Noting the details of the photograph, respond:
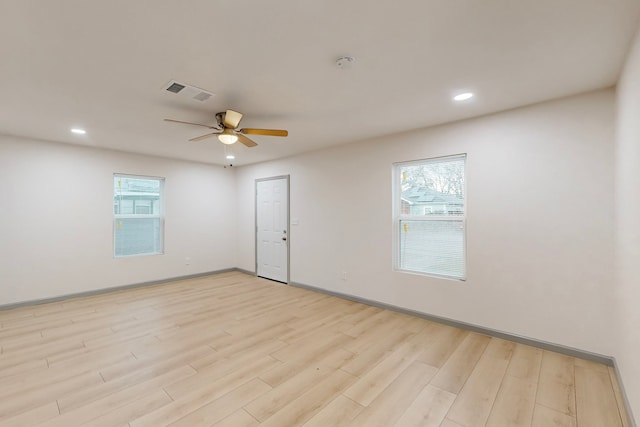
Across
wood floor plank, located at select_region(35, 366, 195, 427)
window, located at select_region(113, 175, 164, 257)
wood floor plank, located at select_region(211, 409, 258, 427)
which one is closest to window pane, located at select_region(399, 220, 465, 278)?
wood floor plank, located at select_region(211, 409, 258, 427)

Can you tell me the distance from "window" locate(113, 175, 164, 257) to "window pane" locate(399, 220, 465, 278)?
4589mm

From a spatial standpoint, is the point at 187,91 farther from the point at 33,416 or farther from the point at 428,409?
the point at 428,409

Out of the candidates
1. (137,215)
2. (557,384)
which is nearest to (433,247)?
(557,384)

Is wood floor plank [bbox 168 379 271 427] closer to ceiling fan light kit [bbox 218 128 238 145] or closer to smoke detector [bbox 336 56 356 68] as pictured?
ceiling fan light kit [bbox 218 128 238 145]

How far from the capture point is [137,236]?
5.34m

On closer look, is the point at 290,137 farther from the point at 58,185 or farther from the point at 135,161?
the point at 58,185

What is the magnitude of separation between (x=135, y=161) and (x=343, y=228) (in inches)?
155

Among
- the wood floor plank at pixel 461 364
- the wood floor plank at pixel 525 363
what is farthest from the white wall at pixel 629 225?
the wood floor plank at pixel 461 364

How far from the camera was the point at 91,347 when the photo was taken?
2.90m

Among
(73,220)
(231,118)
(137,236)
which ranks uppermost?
(231,118)

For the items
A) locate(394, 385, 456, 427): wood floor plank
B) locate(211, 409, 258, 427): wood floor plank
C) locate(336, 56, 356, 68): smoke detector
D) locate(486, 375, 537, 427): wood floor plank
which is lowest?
locate(486, 375, 537, 427): wood floor plank

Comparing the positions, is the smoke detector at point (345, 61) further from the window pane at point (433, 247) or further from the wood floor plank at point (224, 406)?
the wood floor plank at point (224, 406)

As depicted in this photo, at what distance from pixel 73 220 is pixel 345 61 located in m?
4.94

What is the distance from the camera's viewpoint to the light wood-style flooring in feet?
6.32
